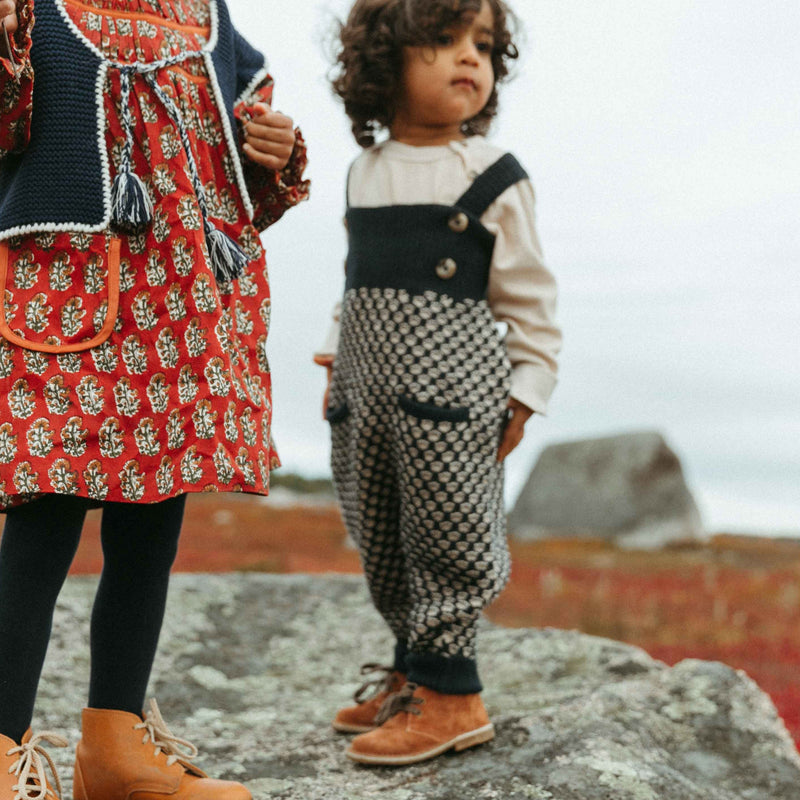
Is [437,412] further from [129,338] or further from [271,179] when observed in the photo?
[129,338]

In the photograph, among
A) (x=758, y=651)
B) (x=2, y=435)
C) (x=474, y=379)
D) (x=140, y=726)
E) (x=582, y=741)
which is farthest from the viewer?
(x=758, y=651)

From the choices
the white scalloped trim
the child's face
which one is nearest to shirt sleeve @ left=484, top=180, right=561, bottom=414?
the child's face

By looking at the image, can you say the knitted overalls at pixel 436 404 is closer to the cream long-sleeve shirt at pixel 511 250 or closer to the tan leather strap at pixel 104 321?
the cream long-sleeve shirt at pixel 511 250

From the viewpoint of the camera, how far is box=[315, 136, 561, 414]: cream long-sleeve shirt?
8.42ft

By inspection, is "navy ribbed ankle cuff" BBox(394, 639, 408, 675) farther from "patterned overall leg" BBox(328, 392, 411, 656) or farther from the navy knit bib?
the navy knit bib

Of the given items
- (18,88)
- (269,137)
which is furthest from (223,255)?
(18,88)

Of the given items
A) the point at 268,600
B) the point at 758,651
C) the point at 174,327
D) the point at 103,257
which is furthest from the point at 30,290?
the point at 758,651

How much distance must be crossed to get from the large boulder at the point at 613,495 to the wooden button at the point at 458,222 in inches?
482

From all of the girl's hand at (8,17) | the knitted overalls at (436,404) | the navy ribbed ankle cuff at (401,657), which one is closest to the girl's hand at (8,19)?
the girl's hand at (8,17)

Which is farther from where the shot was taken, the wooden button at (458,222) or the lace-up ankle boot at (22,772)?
the wooden button at (458,222)

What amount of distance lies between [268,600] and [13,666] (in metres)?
2.60

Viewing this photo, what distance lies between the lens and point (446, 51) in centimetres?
262

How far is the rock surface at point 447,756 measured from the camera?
2254 millimetres

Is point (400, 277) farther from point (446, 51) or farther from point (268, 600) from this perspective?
point (268, 600)
